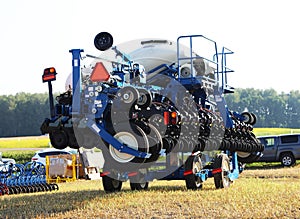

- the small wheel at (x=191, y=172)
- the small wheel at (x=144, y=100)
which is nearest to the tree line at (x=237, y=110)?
the small wheel at (x=191, y=172)

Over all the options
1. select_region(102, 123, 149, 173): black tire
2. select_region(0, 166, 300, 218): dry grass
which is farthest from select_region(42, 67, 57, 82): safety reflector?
select_region(0, 166, 300, 218): dry grass

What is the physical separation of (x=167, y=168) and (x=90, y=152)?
1077cm

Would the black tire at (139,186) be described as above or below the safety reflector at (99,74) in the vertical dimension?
below

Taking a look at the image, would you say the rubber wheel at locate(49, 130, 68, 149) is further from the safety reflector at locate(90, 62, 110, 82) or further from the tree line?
the tree line

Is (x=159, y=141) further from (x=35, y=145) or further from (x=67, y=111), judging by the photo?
(x=35, y=145)

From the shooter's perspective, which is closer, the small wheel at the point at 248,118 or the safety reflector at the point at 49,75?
the safety reflector at the point at 49,75

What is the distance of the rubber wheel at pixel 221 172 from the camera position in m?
14.1

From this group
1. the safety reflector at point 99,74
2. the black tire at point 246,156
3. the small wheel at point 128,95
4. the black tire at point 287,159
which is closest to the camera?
the small wheel at point 128,95

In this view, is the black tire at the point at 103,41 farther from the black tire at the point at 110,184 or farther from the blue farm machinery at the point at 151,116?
the black tire at the point at 110,184

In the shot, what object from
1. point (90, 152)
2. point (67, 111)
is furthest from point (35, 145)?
point (67, 111)

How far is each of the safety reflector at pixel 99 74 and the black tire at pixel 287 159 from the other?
63.7 ft

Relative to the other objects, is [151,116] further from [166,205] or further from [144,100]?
[166,205]

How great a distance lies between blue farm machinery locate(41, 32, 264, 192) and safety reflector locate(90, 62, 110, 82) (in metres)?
0.02

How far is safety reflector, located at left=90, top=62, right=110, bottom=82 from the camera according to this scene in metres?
11.1
